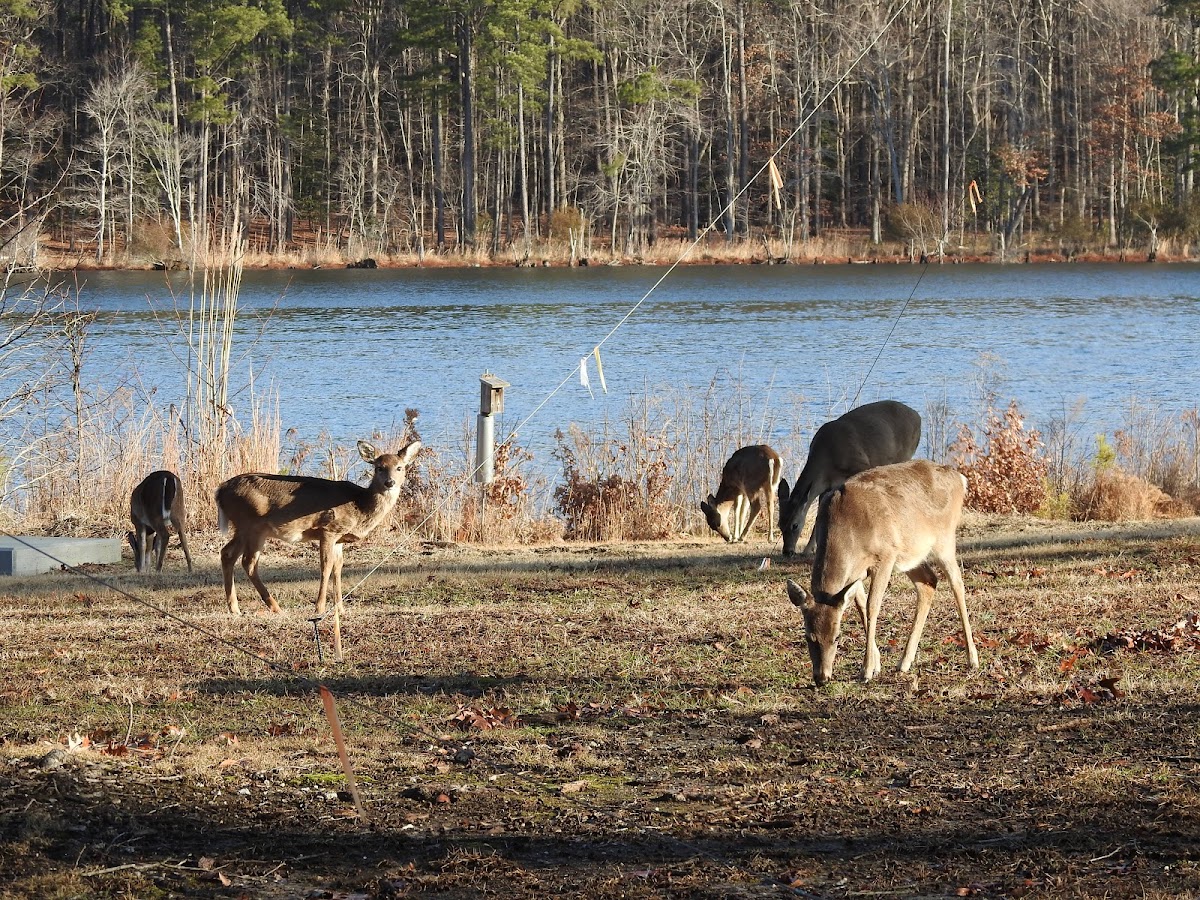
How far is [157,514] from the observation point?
13.8 metres

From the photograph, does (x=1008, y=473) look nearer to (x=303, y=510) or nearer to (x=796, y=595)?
(x=303, y=510)

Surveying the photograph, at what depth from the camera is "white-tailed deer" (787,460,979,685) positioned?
8414 millimetres

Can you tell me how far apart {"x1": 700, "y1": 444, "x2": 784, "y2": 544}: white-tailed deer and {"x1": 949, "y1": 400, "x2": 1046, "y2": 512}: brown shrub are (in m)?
2.71

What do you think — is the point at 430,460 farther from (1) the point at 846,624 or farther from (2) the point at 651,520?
(1) the point at 846,624

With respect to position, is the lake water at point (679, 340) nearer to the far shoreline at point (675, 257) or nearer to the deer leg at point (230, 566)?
the far shoreline at point (675, 257)

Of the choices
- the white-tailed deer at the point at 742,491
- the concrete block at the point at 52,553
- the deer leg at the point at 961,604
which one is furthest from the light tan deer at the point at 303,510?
the white-tailed deer at the point at 742,491

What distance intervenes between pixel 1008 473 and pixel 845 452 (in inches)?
171

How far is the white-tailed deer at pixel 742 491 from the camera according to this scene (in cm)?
1616

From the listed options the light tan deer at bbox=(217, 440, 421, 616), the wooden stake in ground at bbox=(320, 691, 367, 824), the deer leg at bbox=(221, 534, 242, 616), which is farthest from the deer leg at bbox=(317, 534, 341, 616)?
the wooden stake in ground at bbox=(320, 691, 367, 824)

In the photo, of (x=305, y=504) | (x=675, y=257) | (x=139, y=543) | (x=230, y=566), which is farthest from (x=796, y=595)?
(x=675, y=257)

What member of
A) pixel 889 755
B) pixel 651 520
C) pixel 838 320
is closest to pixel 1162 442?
pixel 651 520

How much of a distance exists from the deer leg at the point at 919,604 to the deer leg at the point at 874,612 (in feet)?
0.73

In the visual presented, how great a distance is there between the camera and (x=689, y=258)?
7219 cm

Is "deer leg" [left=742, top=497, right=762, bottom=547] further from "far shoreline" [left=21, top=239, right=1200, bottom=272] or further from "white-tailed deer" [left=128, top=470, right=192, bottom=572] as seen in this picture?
"far shoreline" [left=21, top=239, right=1200, bottom=272]
